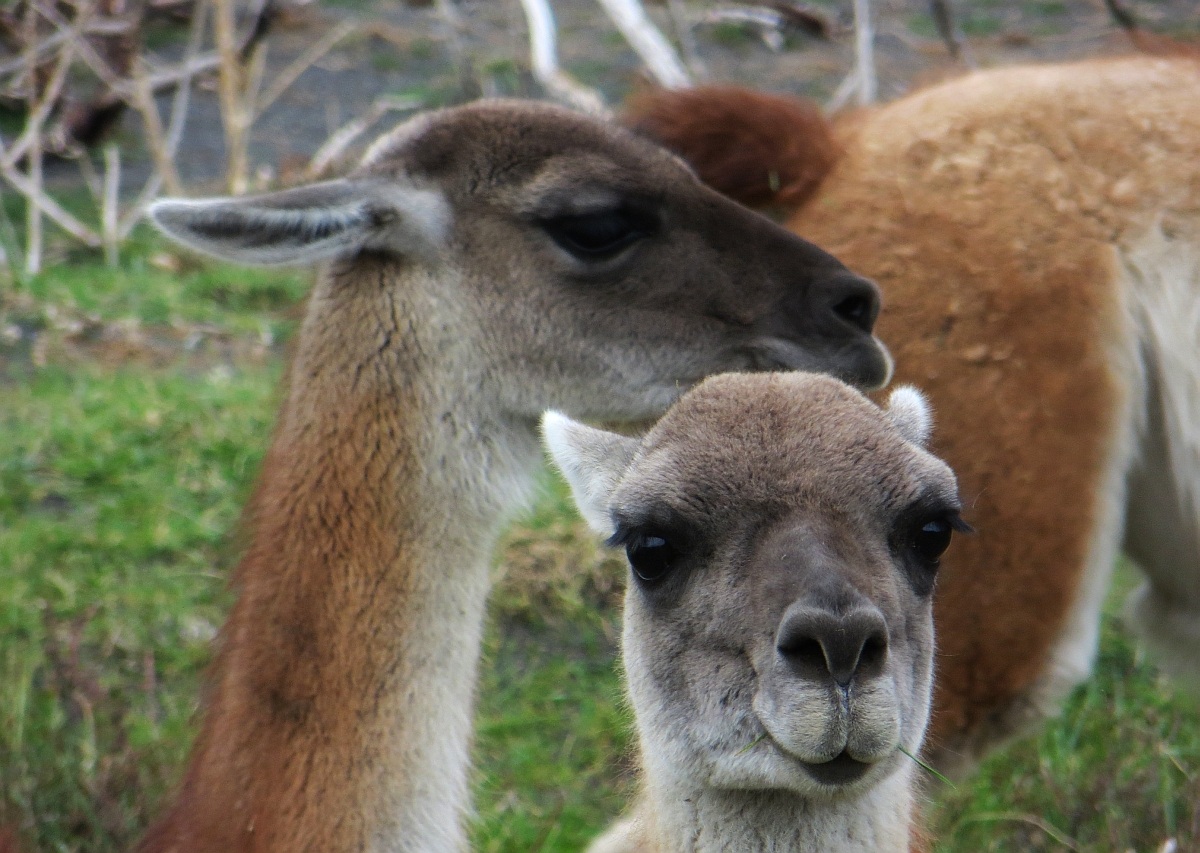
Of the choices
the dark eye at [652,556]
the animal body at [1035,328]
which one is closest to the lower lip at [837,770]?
the dark eye at [652,556]

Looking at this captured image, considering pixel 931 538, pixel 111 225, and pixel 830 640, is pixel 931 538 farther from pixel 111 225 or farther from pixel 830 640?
pixel 111 225

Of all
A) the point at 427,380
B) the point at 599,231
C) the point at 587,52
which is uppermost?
the point at 599,231

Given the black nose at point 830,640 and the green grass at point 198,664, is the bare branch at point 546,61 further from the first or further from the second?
the black nose at point 830,640

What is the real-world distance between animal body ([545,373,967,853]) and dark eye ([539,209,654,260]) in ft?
3.62

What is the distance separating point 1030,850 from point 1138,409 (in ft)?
4.22

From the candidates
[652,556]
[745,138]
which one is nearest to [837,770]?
[652,556]

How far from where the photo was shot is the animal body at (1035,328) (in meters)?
3.38

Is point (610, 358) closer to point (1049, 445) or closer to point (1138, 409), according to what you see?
point (1049, 445)

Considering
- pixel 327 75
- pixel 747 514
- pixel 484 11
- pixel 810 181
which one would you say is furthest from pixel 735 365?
pixel 484 11

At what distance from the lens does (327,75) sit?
1206 centimetres

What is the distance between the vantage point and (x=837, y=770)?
203 cm

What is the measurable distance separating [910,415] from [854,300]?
704mm

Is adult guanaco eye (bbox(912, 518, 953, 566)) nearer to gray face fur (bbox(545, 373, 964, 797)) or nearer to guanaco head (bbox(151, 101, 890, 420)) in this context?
gray face fur (bbox(545, 373, 964, 797))

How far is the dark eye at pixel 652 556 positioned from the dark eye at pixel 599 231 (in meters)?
1.34
